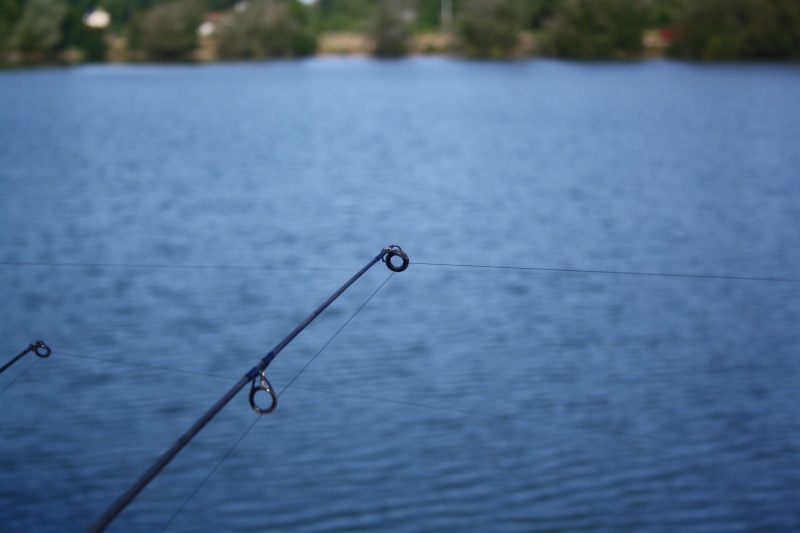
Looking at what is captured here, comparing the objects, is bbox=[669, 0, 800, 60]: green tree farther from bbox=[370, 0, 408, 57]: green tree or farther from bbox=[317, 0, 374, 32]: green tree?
bbox=[317, 0, 374, 32]: green tree

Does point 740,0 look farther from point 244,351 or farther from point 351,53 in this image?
point 244,351

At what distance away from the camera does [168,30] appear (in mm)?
79312

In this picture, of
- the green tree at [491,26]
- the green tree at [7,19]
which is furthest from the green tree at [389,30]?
the green tree at [7,19]

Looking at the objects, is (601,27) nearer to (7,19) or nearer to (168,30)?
(168,30)

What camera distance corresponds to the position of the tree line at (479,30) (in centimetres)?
7050

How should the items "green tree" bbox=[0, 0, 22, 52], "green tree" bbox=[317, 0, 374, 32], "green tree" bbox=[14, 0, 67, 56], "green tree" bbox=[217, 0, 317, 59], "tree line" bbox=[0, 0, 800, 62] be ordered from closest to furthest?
"tree line" bbox=[0, 0, 800, 62] → "green tree" bbox=[14, 0, 67, 56] → "green tree" bbox=[0, 0, 22, 52] → "green tree" bbox=[217, 0, 317, 59] → "green tree" bbox=[317, 0, 374, 32]

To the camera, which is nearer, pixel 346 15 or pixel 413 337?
pixel 413 337

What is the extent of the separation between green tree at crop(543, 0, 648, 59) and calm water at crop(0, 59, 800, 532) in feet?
154

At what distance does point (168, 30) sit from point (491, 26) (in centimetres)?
2399

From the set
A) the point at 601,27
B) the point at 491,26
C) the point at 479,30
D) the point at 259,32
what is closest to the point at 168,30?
the point at 259,32

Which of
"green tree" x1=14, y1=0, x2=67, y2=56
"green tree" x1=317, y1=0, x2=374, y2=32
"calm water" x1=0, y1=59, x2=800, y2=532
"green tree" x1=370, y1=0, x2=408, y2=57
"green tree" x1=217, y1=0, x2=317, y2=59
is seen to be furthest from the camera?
"green tree" x1=317, y1=0, x2=374, y2=32

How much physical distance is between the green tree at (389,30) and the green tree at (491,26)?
5.66m

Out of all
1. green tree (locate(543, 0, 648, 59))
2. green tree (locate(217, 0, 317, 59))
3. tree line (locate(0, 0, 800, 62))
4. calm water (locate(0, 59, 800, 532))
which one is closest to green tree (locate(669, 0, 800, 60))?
tree line (locate(0, 0, 800, 62))

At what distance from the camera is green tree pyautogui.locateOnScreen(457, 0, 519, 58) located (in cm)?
7694
